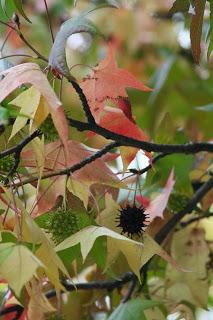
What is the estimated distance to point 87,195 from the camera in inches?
30.4

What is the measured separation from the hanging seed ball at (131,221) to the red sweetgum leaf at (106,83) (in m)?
0.12

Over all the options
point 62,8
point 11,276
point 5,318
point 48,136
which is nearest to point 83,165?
point 48,136

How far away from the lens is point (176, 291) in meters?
1.17

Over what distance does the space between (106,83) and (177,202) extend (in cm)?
39

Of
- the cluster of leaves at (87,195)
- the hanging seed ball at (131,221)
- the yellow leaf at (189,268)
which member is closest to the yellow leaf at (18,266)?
the cluster of leaves at (87,195)

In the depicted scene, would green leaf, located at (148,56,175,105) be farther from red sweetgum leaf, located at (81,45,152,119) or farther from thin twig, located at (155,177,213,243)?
red sweetgum leaf, located at (81,45,152,119)

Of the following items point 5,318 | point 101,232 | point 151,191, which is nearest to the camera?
point 101,232

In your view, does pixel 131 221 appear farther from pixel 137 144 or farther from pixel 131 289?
pixel 131 289

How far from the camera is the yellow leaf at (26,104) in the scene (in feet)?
2.07

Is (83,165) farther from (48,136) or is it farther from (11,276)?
(11,276)

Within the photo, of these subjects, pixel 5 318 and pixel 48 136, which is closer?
pixel 48 136

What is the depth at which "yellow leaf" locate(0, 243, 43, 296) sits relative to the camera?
1.82 ft

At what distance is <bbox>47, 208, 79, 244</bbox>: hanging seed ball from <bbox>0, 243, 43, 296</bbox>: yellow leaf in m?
0.17

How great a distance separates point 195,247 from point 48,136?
52 cm
